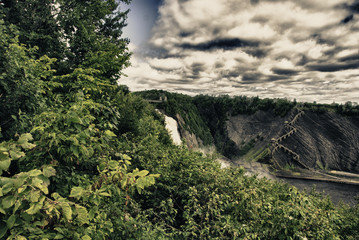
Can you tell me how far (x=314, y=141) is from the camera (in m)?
67.1

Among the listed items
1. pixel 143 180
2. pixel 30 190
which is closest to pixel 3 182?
pixel 30 190

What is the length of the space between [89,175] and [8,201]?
2415mm

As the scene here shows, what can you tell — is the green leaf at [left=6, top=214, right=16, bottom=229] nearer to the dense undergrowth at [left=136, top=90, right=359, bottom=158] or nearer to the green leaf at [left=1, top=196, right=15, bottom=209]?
the green leaf at [left=1, top=196, right=15, bottom=209]

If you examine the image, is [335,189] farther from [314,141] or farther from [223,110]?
[223,110]

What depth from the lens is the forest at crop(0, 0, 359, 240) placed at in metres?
2.12

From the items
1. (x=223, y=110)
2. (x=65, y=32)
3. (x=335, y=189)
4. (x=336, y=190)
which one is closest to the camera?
(x=65, y=32)

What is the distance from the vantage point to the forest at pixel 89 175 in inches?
83.4

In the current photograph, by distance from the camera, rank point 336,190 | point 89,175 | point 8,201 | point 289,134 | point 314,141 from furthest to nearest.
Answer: point 289,134
point 314,141
point 336,190
point 89,175
point 8,201

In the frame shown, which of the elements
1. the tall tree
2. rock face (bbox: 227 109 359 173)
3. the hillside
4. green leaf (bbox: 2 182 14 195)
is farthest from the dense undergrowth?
green leaf (bbox: 2 182 14 195)

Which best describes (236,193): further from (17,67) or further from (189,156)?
(17,67)

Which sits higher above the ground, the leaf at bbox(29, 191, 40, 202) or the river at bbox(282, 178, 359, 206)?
A: the leaf at bbox(29, 191, 40, 202)

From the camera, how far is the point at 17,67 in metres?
5.12

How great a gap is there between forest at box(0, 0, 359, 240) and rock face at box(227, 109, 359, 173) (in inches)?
2450

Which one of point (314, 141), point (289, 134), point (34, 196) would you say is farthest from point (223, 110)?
point (34, 196)
